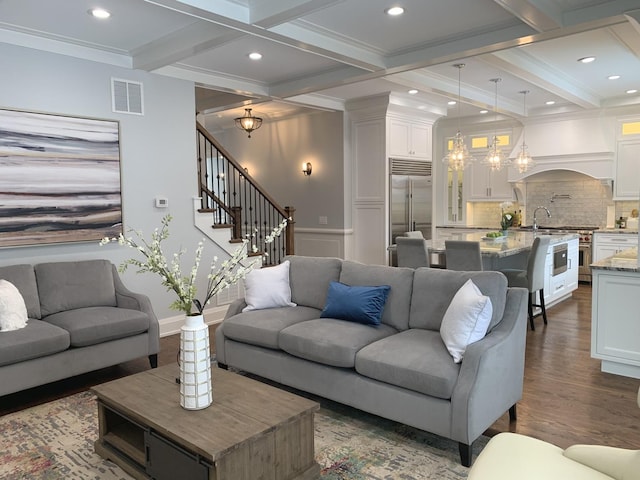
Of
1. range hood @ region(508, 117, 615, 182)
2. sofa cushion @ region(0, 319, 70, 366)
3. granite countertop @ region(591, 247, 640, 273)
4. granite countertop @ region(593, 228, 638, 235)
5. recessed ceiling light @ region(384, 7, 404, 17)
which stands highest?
recessed ceiling light @ region(384, 7, 404, 17)

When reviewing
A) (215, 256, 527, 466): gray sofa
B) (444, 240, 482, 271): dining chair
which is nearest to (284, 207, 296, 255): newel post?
(444, 240, 482, 271): dining chair

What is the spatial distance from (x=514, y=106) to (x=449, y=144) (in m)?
1.98

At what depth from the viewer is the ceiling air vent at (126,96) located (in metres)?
4.85

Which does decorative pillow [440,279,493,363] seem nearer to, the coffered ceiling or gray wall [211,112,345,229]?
the coffered ceiling

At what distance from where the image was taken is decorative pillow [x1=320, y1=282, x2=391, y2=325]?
364 cm

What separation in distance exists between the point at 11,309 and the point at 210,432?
230 centimetres

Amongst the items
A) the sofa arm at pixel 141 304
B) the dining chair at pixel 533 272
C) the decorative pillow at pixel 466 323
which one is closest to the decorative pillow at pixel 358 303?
the decorative pillow at pixel 466 323

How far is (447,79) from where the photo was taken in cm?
610

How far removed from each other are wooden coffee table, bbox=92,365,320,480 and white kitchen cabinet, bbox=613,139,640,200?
278 inches

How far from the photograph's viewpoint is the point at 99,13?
3834 mm

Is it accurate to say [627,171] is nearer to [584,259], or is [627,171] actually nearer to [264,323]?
[584,259]

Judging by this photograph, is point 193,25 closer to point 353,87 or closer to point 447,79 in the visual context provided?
point 353,87

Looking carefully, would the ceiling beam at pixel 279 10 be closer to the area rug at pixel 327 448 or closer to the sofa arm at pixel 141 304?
the sofa arm at pixel 141 304

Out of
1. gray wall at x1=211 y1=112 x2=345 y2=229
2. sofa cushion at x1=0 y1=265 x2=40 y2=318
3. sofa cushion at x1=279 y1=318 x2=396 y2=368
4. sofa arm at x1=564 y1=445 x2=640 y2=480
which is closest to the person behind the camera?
sofa arm at x1=564 y1=445 x2=640 y2=480
